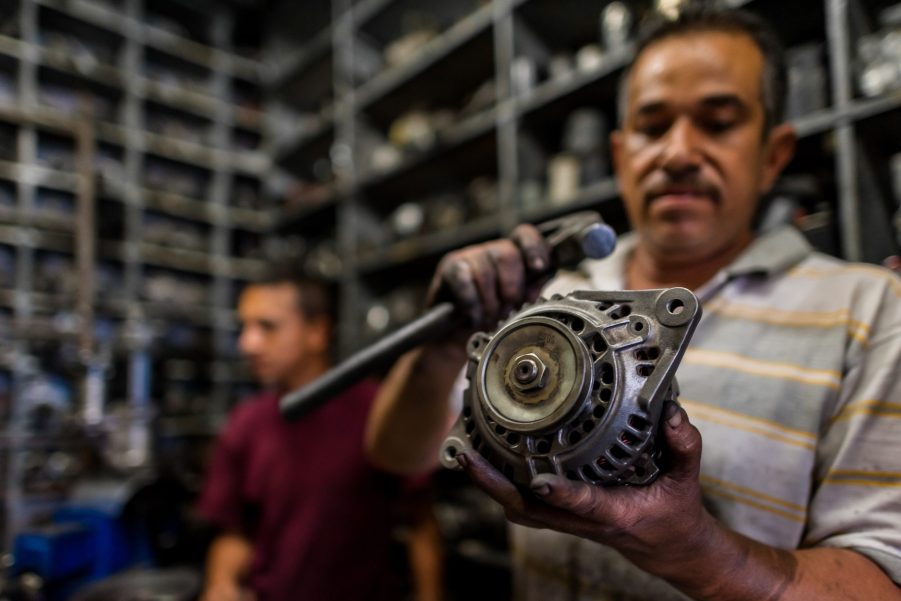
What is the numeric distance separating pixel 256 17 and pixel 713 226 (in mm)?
3468

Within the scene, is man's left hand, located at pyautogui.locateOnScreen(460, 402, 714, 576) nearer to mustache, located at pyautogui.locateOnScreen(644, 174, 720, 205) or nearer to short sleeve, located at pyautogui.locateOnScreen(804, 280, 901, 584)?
short sleeve, located at pyautogui.locateOnScreen(804, 280, 901, 584)

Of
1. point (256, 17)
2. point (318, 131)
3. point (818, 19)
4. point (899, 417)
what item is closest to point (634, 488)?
point (899, 417)

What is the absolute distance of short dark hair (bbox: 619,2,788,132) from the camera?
0.74 meters

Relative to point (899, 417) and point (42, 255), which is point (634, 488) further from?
point (42, 255)

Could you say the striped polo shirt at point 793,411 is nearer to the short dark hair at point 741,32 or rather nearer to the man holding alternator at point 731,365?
the man holding alternator at point 731,365

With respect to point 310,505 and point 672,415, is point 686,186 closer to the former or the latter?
point 672,415

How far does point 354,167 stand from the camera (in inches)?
105

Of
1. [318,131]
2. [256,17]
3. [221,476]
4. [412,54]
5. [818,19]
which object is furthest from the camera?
[256,17]

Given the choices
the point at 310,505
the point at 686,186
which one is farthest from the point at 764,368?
the point at 310,505

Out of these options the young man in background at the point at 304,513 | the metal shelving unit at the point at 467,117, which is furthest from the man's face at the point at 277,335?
the metal shelving unit at the point at 467,117

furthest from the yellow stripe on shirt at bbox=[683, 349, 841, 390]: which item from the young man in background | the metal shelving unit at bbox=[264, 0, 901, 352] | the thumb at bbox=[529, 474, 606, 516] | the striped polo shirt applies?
the young man in background

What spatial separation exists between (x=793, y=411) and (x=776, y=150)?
437mm

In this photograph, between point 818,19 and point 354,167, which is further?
point 354,167

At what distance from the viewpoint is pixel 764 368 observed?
672mm
